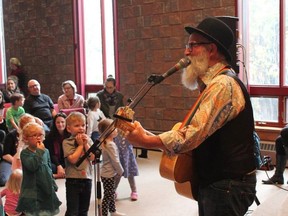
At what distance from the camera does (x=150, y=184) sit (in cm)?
501

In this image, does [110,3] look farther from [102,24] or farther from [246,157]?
[246,157]

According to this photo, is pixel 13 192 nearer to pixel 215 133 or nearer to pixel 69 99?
pixel 215 133

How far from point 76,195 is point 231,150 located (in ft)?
5.99

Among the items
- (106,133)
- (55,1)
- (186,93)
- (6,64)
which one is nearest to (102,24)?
(55,1)

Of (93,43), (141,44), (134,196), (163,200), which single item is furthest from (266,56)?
(93,43)

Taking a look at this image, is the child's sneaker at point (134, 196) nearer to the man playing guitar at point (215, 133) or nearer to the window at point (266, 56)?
the window at point (266, 56)

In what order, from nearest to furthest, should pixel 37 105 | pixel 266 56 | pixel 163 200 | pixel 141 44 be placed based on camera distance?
1. pixel 163 200
2. pixel 266 56
3. pixel 37 105
4. pixel 141 44

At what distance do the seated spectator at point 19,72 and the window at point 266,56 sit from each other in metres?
4.89

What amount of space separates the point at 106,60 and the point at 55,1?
1.61 meters

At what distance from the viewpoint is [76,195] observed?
333 cm

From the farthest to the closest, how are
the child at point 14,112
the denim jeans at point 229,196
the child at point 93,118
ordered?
the child at point 14,112
the child at point 93,118
the denim jeans at point 229,196

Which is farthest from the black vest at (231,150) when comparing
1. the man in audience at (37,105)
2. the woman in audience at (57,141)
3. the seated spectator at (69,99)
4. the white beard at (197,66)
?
the seated spectator at (69,99)

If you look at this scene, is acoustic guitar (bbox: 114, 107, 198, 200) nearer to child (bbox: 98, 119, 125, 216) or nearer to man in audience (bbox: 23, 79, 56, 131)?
child (bbox: 98, 119, 125, 216)

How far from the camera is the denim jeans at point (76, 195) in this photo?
3.32 meters
